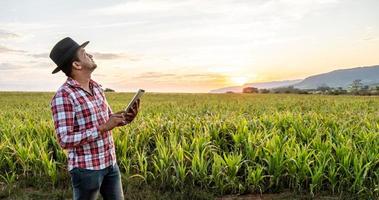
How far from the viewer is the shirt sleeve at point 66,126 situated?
3.85 metres

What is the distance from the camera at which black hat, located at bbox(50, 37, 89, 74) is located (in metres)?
4.02

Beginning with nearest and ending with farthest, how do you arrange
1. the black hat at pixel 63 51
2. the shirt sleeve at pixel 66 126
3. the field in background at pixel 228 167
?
1. the shirt sleeve at pixel 66 126
2. the black hat at pixel 63 51
3. the field in background at pixel 228 167

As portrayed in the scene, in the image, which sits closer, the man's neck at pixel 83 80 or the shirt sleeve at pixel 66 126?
the shirt sleeve at pixel 66 126

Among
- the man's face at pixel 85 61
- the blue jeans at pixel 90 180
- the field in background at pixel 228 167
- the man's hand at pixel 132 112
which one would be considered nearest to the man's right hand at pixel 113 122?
the man's hand at pixel 132 112

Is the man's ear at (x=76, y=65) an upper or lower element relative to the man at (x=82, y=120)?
upper

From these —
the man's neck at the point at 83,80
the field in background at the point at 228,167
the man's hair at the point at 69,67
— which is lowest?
the field in background at the point at 228,167

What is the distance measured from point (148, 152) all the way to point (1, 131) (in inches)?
176

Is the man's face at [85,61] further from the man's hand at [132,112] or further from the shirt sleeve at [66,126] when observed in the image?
the man's hand at [132,112]

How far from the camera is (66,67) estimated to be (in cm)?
409

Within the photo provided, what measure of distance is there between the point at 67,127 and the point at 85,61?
652mm

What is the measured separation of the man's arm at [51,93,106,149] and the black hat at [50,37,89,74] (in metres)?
0.32

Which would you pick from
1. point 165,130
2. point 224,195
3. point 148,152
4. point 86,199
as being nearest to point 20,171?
point 148,152

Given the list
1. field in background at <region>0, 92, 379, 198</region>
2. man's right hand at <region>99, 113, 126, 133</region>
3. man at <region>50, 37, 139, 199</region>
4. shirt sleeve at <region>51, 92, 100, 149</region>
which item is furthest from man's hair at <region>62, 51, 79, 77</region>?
field in background at <region>0, 92, 379, 198</region>

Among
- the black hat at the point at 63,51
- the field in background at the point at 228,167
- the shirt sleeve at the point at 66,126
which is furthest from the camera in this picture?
the field in background at the point at 228,167
